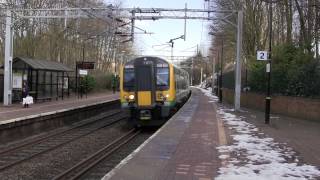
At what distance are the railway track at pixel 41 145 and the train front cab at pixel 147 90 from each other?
2.32m

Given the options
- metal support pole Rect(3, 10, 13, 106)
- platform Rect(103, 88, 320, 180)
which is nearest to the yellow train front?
platform Rect(103, 88, 320, 180)

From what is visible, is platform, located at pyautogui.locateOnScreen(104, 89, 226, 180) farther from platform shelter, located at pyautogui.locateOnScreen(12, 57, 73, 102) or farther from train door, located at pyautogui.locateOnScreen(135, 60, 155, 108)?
platform shelter, located at pyautogui.locateOnScreen(12, 57, 73, 102)

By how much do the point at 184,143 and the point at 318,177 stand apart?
5.85 meters

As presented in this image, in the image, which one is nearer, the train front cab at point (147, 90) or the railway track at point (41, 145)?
the railway track at point (41, 145)

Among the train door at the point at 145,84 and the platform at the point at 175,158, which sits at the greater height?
the train door at the point at 145,84

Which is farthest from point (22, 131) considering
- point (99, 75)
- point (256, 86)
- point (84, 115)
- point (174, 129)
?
point (99, 75)

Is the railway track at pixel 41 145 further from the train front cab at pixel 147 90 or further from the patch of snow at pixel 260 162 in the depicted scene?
the patch of snow at pixel 260 162

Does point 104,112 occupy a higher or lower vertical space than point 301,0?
lower

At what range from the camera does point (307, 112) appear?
2573cm

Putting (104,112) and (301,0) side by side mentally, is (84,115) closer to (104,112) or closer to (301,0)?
(104,112)

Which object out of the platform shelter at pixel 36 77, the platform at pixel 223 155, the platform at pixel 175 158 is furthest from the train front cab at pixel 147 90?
the platform shelter at pixel 36 77

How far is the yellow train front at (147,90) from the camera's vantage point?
966 inches

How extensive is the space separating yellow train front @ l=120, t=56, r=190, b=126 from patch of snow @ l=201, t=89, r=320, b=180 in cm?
730

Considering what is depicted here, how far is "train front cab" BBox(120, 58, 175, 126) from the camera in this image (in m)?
24.5
